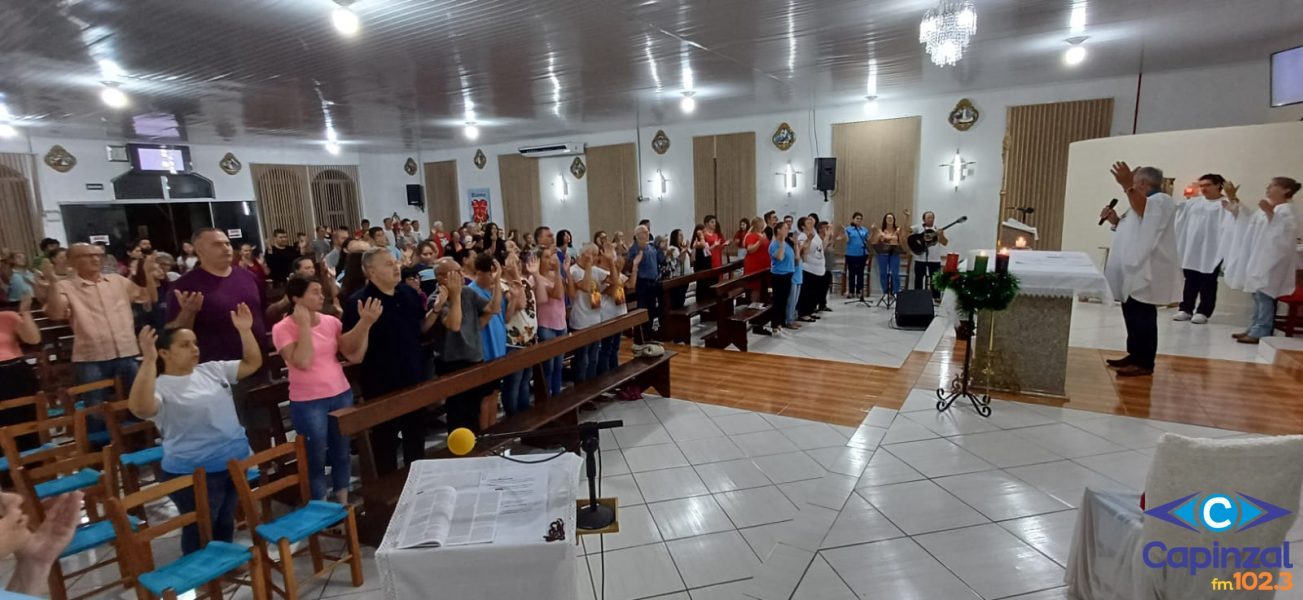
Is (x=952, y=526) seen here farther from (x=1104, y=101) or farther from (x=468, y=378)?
(x=1104, y=101)

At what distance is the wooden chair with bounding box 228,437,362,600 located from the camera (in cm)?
253

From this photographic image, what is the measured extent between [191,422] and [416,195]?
43.3ft

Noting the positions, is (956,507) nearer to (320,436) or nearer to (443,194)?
(320,436)

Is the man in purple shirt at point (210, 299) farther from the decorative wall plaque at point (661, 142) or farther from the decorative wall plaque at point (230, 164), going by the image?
the decorative wall plaque at point (230, 164)

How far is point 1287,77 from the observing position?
6.32m

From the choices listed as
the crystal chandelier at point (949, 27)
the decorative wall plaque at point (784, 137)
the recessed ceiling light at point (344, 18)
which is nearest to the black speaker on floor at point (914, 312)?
the crystal chandelier at point (949, 27)

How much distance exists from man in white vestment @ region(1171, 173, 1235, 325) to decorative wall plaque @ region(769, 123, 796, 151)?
5.52 m

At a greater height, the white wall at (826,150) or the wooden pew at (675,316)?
the white wall at (826,150)

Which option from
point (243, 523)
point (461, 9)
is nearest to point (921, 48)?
point (461, 9)

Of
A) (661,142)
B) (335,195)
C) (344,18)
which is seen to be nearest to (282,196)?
(335,195)

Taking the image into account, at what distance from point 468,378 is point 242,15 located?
3260 millimetres

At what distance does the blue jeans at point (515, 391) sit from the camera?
4145mm

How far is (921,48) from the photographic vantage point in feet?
20.9

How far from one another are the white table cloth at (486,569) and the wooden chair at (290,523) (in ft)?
4.95
